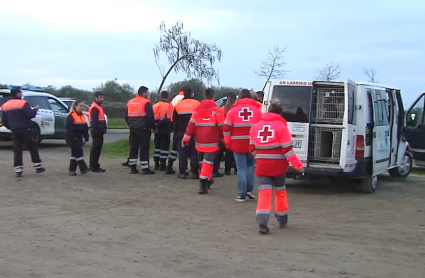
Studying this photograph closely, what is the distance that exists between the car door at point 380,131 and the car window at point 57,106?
36.8 ft

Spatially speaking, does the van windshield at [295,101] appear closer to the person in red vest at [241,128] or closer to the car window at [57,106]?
the person in red vest at [241,128]

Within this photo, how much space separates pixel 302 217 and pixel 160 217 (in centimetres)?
211

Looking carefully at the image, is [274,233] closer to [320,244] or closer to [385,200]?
[320,244]

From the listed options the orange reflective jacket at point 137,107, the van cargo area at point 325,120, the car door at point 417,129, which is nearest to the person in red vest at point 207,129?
the van cargo area at point 325,120

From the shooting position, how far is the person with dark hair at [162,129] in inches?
533

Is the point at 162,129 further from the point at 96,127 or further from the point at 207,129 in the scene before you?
the point at 207,129

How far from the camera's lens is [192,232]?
777 cm

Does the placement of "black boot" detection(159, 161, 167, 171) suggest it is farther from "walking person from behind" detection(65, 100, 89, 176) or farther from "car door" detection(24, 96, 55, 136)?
"car door" detection(24, 96, 55, 136)

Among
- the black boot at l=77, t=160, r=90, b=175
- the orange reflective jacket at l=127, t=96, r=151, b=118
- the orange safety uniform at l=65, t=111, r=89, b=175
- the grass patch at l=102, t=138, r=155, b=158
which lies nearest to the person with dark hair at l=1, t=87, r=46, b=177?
the orange safety uniform at l=65, t=111, r=89, b=175

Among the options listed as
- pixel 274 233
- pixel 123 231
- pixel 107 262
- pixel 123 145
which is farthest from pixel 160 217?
pixel 123 145

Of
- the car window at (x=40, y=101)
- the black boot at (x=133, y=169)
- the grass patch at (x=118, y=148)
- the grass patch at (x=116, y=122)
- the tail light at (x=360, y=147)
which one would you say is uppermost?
the car window at (x=40, y=101)

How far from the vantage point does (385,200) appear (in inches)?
426

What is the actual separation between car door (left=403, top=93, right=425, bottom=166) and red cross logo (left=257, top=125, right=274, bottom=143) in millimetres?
8492

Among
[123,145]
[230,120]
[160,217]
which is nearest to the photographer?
[160,217]
